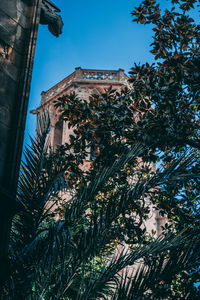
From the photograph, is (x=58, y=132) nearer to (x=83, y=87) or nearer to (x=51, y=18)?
(x=83, y=87)

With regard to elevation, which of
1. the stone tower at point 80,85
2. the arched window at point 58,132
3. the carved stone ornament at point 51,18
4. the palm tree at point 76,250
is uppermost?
the stone tower at point 80,85

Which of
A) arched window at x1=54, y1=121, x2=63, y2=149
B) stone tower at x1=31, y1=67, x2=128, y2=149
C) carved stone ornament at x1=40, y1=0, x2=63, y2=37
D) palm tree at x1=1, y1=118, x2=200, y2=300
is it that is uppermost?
stone tower at x1=31, y1=67, x2=128, y2=149

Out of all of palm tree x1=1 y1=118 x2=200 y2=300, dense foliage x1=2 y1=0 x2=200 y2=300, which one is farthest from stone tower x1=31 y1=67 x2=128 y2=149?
palm tree x1=1 y1=118 x2=200 y2=300

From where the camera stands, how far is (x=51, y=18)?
19.8 feet

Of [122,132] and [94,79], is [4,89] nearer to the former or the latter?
[122,132]

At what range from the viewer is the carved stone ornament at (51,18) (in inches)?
236

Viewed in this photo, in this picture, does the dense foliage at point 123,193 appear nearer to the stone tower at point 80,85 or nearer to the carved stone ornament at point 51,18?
the carved stone ornament at point 51,18

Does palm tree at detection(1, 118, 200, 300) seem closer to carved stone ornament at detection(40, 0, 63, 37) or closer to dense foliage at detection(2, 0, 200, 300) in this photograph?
dense foliage at detection(2, 0, 200, 300)

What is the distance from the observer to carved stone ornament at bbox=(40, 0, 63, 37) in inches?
236

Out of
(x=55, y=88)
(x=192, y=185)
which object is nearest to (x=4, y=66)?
Answer: (x=192, y=185)

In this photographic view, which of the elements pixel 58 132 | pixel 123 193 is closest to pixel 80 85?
pixel 58 132

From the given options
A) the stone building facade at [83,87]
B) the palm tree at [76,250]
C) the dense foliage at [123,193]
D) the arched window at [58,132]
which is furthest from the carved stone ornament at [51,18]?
the arched window at [58,132]

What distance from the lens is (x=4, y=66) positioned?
4.81 meters

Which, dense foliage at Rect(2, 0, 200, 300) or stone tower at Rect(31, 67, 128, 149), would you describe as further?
stone tower at Rect(31, 67, 128, 149)
